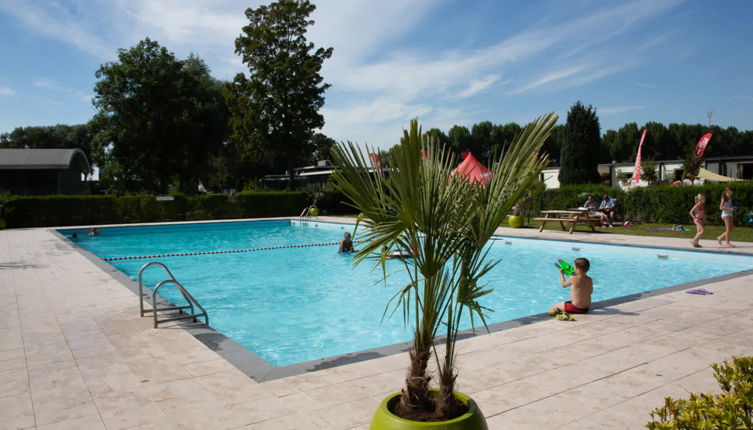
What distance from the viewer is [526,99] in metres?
23.5

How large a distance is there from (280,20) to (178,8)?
27144mm

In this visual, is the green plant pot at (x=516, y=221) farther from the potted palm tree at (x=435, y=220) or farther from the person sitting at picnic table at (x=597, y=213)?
the potted palm tree at (x=435, y=220)

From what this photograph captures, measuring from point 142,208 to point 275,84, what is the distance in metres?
13.9

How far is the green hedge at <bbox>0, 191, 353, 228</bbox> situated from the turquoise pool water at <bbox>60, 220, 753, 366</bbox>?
790 centimetres

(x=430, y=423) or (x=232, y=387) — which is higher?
(x=430, y=423)

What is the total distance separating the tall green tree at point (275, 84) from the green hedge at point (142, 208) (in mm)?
5547

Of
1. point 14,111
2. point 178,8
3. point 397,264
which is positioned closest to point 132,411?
point 178,8

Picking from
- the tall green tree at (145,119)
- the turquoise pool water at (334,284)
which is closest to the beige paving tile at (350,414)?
the turquoise pool water at (334,284)

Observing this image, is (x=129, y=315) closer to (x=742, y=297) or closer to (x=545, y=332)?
(x=545, y=332)

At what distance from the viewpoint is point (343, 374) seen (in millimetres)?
4305

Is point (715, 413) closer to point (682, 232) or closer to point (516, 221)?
point (682, 232)

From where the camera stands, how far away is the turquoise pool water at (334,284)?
782cm

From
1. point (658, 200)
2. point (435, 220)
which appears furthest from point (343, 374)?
point (658, 200)

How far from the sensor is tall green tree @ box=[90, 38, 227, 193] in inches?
1366
